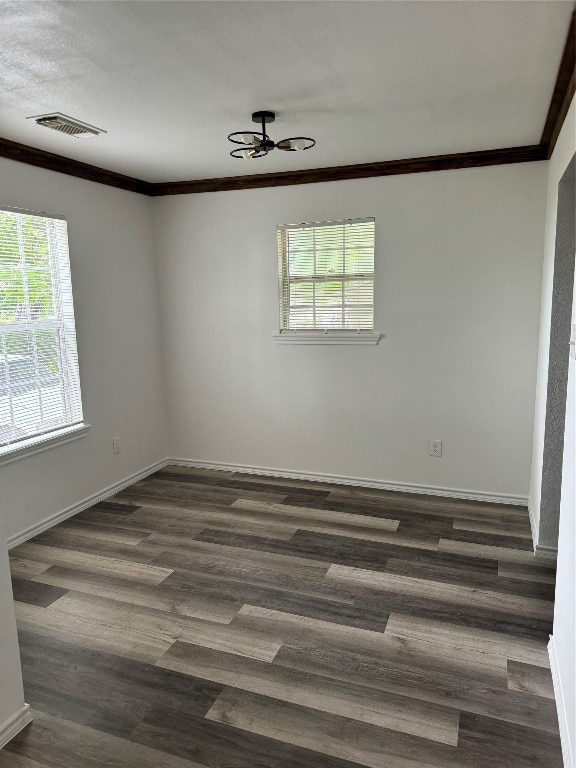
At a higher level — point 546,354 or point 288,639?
point 546,354

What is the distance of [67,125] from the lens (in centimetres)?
283

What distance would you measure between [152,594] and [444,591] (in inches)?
59.4

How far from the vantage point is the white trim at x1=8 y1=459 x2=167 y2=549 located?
3.43m

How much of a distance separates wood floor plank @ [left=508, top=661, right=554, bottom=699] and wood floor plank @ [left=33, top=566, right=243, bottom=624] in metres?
1.25

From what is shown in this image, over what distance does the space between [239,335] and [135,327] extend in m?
0.85

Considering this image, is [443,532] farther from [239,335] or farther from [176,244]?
[176,244]

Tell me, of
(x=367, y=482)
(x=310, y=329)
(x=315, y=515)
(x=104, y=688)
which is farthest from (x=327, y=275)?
(x=104, y=688)

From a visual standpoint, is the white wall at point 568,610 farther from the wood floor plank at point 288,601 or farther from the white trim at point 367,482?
the white trim at point 367,482

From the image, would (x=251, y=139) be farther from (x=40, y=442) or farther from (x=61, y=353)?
(x=40, y=442)

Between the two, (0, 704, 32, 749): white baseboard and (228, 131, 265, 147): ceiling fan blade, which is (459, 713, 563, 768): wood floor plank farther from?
(228, 131, 265, 147): ceiling fan blade

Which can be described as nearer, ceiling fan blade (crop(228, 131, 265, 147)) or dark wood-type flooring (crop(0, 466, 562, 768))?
dark wood-type flooring (crop(0, 466, 562, 768))

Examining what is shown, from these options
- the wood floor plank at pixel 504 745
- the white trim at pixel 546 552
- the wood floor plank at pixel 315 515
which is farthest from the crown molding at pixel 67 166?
the white trim at pixel 546 552

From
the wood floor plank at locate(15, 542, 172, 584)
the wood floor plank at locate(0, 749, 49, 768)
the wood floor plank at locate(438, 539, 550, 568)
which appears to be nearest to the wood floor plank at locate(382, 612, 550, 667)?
the wood floor plank at locate(438, 539, 550, 568)

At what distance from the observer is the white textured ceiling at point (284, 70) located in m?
1.77
